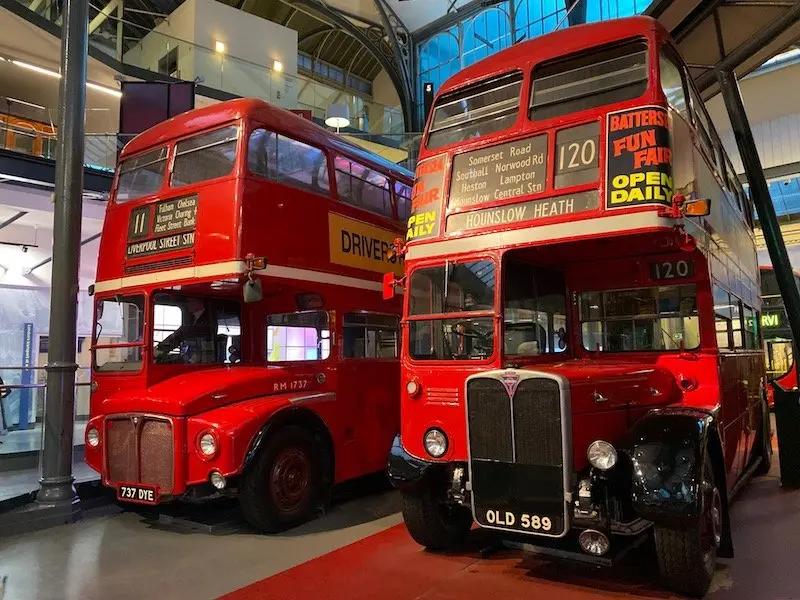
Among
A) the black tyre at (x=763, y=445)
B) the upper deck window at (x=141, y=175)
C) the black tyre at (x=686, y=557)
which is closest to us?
the black tyre at (x=686, y=557)

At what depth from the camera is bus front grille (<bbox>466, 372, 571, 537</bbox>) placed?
3.92 m

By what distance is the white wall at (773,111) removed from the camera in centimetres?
1655

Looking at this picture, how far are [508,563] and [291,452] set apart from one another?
2302 millimetres

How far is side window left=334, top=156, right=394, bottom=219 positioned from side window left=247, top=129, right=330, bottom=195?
0.90 ft

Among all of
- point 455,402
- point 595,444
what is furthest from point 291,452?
point 595,444

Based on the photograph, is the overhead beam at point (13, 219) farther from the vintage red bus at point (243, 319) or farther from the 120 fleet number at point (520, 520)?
the 120 fleet number at point (520, 520)

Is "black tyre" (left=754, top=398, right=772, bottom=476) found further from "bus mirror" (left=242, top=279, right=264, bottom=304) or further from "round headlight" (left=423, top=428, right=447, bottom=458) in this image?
"bus mirror" (left=242, top=279, right=264, bottom=304)

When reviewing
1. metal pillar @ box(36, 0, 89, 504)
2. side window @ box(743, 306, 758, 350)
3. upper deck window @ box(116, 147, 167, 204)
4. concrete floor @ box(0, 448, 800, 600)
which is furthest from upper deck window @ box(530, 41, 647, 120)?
metal pillar @ box(36, 0, 89, 504)

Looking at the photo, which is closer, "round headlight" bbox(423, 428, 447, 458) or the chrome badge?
the chrome badge

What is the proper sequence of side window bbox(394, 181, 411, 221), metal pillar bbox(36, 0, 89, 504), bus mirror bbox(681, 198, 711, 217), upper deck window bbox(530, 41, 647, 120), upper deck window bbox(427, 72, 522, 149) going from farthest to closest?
side window bbox(394, 181, 411, 221) < metal pillar bbox(36, 0, 89, 504) < upper deck window bbox(427, 72, 522, 149) < upper deck window bbox(530, 41, 647, 120) < bus mirror bbox(681, 198, 711, 217)

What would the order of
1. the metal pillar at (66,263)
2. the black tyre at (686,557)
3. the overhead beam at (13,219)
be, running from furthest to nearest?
the overhead beam at (13,219) < the metal pillar at (66,263) < the black tyre at (686,557)

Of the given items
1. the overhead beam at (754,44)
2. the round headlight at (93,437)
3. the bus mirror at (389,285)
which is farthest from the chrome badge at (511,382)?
the overhead beam at (754,44)

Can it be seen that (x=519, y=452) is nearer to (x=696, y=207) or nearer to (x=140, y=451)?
(x=696, y=207)

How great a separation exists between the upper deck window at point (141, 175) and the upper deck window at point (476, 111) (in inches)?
116
